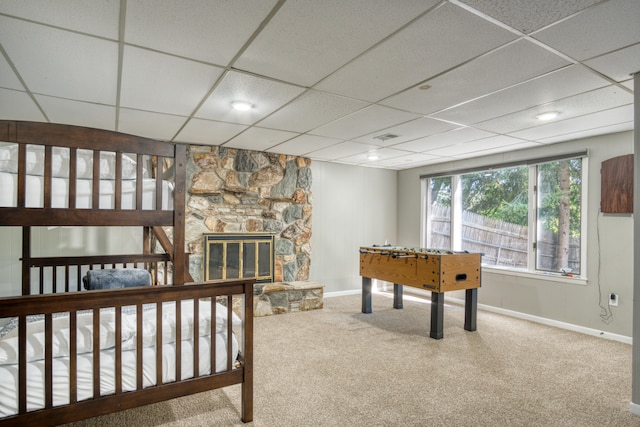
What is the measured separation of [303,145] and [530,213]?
10.3ft

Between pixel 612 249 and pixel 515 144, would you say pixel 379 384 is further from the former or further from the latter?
pixel 515 144

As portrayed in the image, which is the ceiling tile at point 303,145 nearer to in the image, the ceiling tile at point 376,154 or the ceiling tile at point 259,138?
the ceiling tile at point 259,138

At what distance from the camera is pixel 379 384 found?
8.70 feet

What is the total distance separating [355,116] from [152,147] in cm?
194

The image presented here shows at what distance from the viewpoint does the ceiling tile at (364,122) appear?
3.13 m

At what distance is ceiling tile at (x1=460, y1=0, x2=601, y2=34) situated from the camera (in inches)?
60.5

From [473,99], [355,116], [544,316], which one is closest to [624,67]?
[473,99]

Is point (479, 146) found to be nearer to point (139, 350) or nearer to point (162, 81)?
point (162, 81)

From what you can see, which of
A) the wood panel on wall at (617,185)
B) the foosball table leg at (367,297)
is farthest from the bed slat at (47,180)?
the wood panel on wall at (617,185)

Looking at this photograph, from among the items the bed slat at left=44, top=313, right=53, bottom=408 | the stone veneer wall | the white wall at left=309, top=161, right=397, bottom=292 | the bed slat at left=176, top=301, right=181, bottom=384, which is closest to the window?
the white wall at left=309, top=161, right=397, bottom=292

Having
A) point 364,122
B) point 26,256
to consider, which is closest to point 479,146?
point 364,122

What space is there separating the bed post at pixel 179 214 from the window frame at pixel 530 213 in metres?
4.36

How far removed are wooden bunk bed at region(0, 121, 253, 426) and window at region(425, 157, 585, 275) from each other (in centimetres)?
405

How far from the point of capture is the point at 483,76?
233 centimetres
